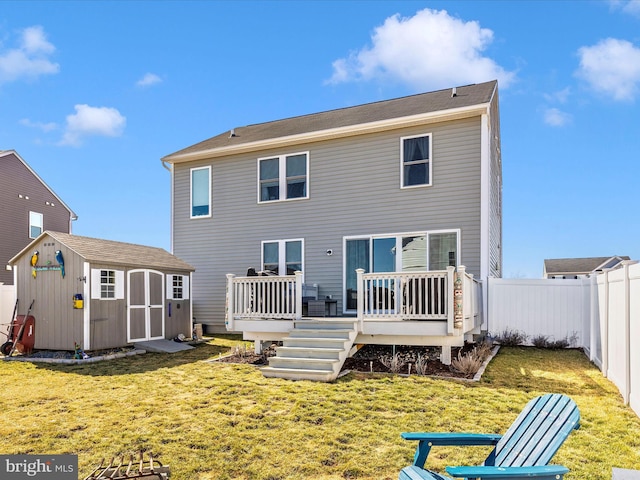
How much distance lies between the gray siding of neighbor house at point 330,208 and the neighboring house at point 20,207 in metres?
9.07

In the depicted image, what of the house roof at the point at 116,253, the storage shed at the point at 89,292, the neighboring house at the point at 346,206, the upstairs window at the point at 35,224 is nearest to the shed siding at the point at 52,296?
the storage shed at the point at 89,292

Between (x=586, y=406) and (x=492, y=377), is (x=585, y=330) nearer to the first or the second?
(x=492, y=377)

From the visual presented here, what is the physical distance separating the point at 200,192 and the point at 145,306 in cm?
440

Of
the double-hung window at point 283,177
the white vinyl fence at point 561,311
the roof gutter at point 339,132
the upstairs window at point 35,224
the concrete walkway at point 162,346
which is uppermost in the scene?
the roof gutter at point 339,132

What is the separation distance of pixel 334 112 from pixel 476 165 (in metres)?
5.89

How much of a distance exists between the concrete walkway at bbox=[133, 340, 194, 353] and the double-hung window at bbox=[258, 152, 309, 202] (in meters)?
4.83

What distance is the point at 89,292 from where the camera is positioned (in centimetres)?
992

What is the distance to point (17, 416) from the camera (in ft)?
17.9

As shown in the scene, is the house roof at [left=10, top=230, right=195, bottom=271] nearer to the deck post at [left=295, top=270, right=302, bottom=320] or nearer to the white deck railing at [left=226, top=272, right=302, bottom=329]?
the white deck railing at [left=226, top=272, right=302, bottom=329]

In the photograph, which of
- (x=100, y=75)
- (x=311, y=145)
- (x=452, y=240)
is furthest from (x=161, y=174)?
(x=452, y=240)

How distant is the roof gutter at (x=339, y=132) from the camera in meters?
10.5

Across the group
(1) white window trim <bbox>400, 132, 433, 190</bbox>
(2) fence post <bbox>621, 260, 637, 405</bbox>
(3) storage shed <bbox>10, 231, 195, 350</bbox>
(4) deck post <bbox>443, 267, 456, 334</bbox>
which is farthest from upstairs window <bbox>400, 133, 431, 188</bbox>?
(3) storage shed <bbox>10, 231, 195, 350</bbox>

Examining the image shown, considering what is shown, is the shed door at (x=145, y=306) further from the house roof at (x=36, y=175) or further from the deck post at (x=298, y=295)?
the house roof at (x=36, y=175)

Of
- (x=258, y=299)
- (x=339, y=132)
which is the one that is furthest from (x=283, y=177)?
(x=258, y=299)
